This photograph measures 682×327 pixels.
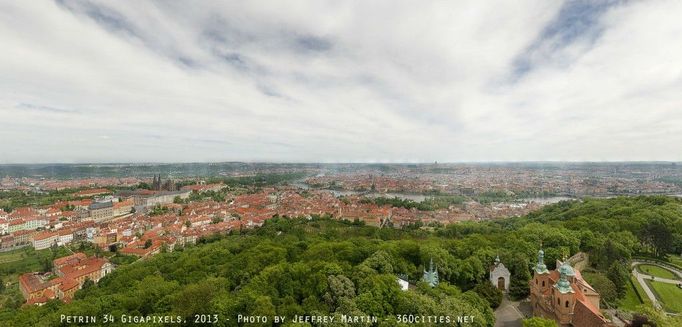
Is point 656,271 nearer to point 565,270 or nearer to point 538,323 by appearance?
point 565,270

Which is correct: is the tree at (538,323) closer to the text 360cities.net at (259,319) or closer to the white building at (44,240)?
the text 360cities.net at (259,319)

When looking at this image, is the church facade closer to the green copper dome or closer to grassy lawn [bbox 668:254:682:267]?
the green copper dome

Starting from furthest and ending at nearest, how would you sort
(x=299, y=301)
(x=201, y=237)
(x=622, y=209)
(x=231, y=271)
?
(x=201, y=237), (x=622, y=209), (x=231, y=271), (x=299, y=301)

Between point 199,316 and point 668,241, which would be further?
point 668,241

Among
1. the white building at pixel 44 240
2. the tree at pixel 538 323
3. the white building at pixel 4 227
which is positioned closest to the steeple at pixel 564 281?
the tree at pixel 538 323

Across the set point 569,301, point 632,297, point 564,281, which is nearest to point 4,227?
point 564,281

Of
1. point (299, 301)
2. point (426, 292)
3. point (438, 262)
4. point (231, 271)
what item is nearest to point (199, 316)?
point (299, 301)

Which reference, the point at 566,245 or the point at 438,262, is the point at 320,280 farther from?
the point at 566,245
